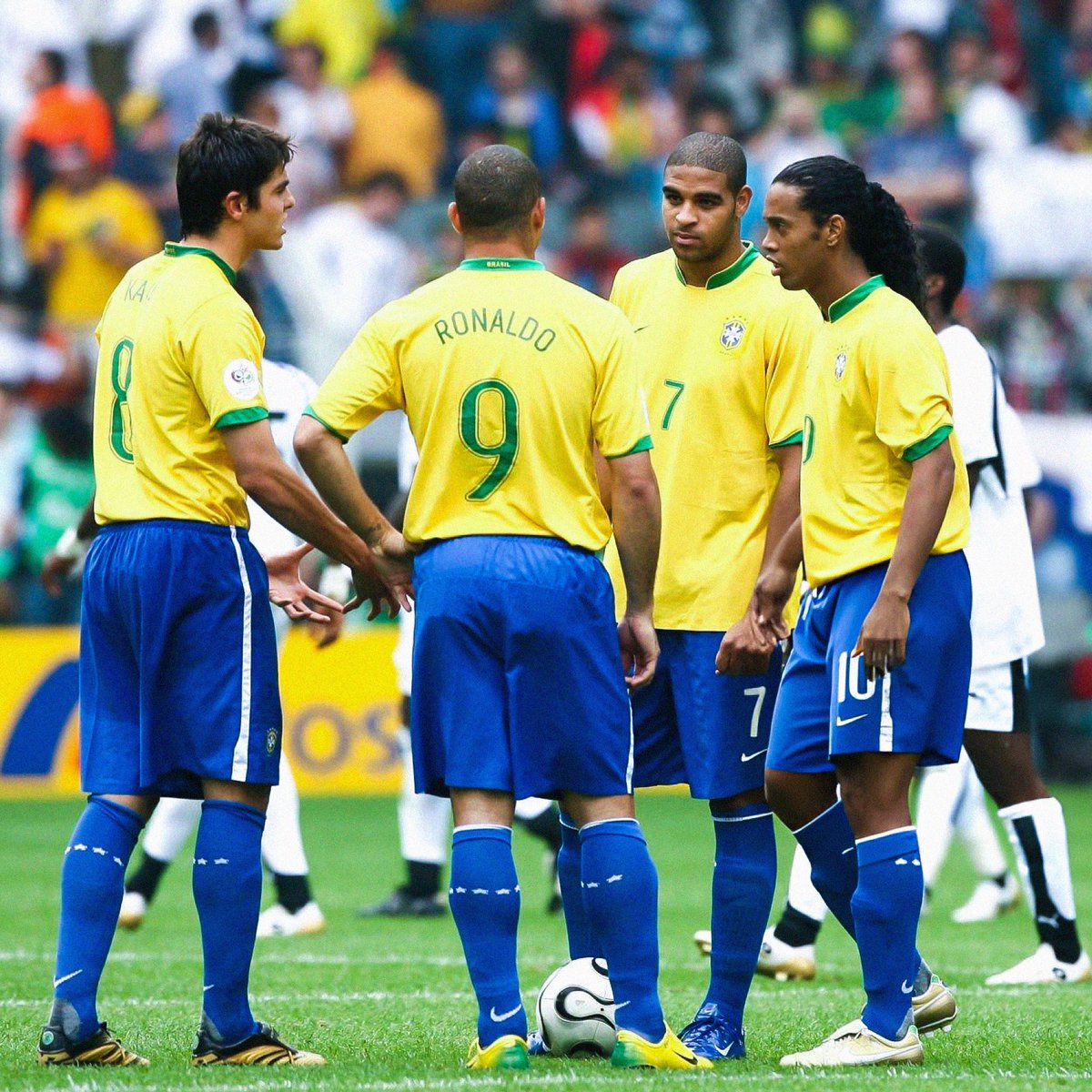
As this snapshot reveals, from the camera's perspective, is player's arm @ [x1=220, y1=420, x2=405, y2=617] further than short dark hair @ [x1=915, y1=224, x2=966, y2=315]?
No

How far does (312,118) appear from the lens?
18547 millimetres

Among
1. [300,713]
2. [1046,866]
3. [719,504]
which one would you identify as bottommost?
[1046,866]

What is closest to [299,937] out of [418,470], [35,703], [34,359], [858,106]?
[418,470]

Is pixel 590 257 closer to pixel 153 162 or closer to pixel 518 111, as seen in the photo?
pixel 518 111

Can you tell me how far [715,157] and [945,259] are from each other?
72.6 inches

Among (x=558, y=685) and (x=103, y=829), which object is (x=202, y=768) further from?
(x=558, y=685)

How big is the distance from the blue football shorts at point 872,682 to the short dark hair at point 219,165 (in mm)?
1799

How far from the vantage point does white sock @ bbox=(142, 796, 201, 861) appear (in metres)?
8.01

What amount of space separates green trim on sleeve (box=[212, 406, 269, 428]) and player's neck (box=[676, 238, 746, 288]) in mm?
1323

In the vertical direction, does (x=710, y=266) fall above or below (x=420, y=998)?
above

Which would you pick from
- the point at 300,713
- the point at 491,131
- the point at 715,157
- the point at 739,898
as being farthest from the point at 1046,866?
the point at 491,131

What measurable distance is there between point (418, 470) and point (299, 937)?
140 inches

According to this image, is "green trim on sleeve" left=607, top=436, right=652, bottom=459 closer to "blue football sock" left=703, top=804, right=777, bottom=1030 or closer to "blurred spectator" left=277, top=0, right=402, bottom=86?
"blue football sock" left=703, top=804, right=777, bottom=1030

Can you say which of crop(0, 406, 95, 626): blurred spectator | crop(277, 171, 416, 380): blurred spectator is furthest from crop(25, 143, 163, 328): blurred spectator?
crop(0, 406, 95, 626): blurred spectator
